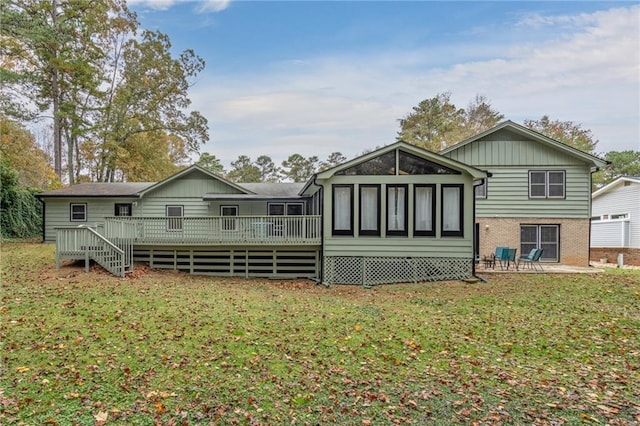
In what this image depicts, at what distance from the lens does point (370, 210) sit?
12344 mm

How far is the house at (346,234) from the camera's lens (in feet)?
39.7

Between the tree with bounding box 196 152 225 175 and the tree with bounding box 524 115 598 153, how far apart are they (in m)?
39.0

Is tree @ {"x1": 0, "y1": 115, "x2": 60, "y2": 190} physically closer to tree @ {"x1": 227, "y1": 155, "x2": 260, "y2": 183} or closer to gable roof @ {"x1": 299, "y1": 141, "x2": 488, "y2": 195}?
gable roof @ {"x1": 299, "y1": 141, "x2": 488, "y2": 195}

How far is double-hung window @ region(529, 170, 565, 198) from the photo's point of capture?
15.2m

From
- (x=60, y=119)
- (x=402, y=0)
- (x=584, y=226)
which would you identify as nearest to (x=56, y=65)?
(x=60, y=119)

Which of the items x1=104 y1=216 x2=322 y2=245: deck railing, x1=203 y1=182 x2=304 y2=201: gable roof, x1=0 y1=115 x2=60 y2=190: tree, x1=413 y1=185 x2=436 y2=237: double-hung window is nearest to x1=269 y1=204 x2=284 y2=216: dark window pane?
x1=203 y1=182 x2=304 y2=201: gable roof

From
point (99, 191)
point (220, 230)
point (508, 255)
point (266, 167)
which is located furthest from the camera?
point (266, 167)

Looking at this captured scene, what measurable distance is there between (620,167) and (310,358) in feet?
154

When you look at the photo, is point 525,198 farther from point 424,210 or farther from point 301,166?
point 301,166

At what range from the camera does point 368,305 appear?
8.98 metres

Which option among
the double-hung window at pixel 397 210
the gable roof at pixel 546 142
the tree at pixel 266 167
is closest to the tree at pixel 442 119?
the gable roof at pixel 546 142

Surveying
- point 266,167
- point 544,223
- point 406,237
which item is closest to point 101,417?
point 406,237

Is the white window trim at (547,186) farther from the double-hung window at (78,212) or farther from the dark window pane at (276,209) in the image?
the double-hung window at (78,212)

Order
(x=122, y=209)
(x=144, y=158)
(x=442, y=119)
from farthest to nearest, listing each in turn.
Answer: (x=442, y=119)
(x=144, y=158)
(x=122, y=209)
